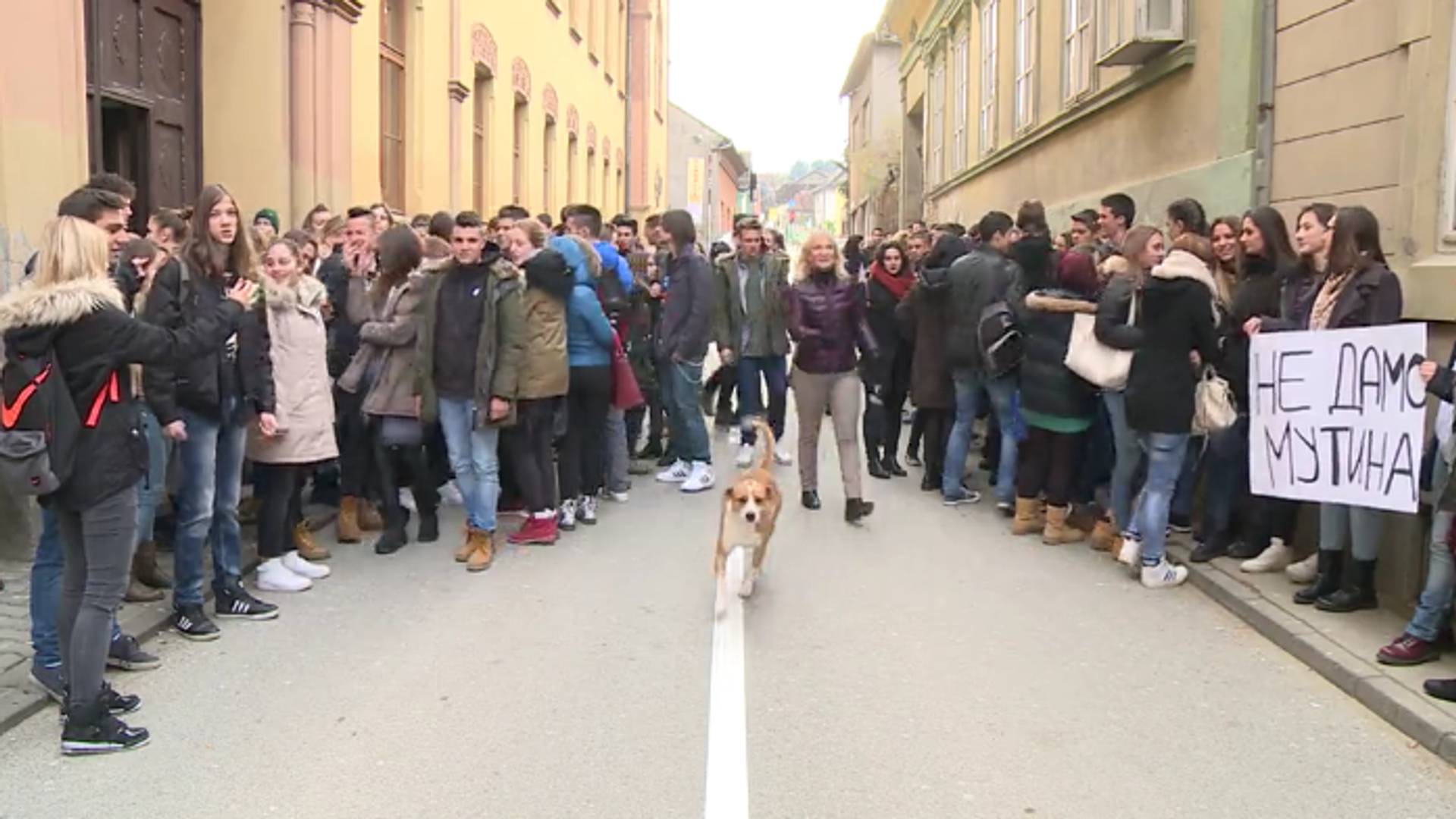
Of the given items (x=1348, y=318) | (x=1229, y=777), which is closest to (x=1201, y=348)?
(x=1348, y=318)

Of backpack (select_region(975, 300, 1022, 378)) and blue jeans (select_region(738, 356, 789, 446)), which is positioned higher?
backpack (select_region(975, 300, 1022, 378))

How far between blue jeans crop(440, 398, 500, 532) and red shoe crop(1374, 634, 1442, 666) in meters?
4.64

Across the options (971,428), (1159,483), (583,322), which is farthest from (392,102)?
(1159,483)

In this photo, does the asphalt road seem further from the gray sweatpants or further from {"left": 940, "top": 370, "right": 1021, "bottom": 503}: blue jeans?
{"left": 940, "top": 370, "right": 1021, "bottom": 503}: blue jeans

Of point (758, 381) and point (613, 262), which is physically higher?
point (613, 262)

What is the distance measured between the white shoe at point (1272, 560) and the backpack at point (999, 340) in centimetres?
212

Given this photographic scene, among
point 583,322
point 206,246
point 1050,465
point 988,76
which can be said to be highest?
point 988,76

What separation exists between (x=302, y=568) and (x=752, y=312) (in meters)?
4.16

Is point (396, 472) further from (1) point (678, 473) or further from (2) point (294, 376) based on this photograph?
(1) point (678, 473)

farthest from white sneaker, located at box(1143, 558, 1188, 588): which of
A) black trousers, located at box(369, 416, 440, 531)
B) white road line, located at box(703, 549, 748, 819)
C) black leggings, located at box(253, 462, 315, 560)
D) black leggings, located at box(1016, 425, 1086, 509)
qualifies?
black leggings, located at box(253, 462, 315, 560)

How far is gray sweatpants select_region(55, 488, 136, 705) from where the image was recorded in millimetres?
4621

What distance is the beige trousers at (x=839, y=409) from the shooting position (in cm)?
871

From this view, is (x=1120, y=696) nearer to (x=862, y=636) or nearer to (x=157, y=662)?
(x=862, y=636)

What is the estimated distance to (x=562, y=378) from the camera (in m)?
7.91
